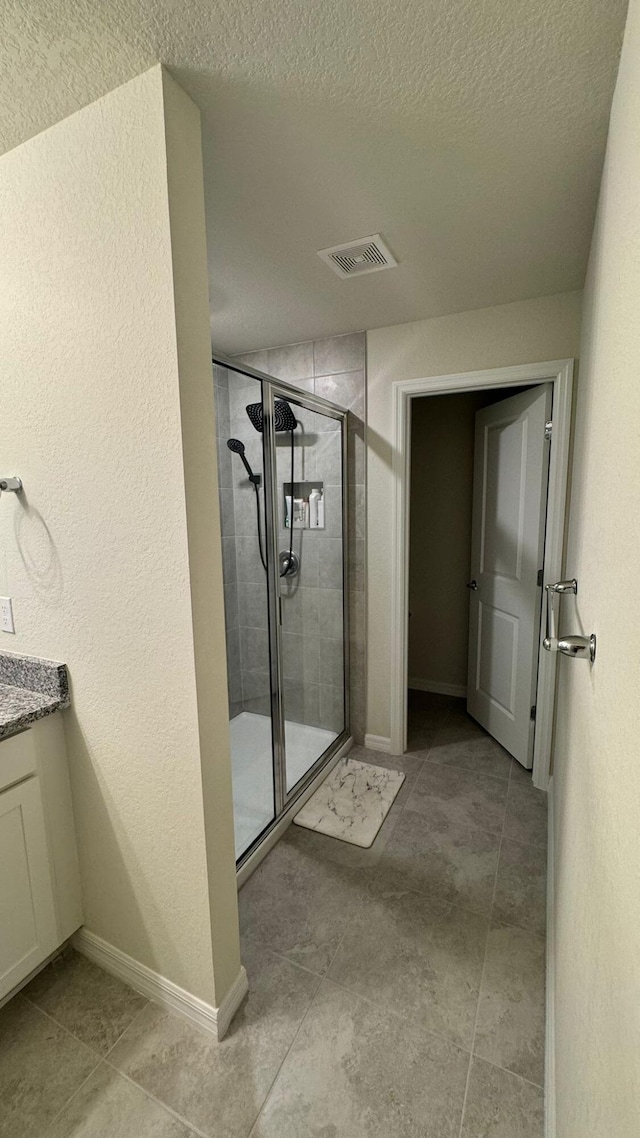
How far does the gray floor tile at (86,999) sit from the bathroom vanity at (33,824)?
0.11 meters

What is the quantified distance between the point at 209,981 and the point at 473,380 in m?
2.47

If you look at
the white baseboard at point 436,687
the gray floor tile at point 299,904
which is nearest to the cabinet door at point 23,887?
the gray floor tile at point 299,904

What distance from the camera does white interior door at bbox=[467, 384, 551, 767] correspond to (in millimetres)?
2342

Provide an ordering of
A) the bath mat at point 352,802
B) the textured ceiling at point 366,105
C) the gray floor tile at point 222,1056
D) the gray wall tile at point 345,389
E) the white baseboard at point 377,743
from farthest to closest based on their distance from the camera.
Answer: the white baseboard at point 377,743, the gray wall tile at point 345,389, the bath mat at point 352,802, the gray floor tile at point 222,1056, the textured ceiling at point 366,105

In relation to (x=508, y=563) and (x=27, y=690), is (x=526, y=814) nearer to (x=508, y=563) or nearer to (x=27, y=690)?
(x=508, y=563)

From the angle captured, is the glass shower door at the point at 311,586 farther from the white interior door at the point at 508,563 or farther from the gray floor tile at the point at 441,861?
the white interior door at the point at 508,563

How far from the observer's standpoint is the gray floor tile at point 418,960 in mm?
1342

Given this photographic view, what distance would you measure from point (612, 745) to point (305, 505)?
1.96m

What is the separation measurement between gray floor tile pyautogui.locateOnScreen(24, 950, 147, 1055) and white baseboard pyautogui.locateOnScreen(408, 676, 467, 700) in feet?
8.56

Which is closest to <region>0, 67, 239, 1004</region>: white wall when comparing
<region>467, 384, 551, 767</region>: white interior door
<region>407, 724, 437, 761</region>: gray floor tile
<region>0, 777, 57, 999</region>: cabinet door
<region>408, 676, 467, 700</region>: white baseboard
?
<region>0, 777, 57, 999</region>: cabinet door

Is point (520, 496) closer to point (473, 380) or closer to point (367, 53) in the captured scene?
point (473, 380)

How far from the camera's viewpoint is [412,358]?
2.33 metres

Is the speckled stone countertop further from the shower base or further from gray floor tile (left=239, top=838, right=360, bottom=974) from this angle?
gray floor tile (left=239, top=838, right=360, bottom=974)

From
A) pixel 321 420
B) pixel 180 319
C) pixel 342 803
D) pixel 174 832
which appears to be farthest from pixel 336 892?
pixel 321 420
